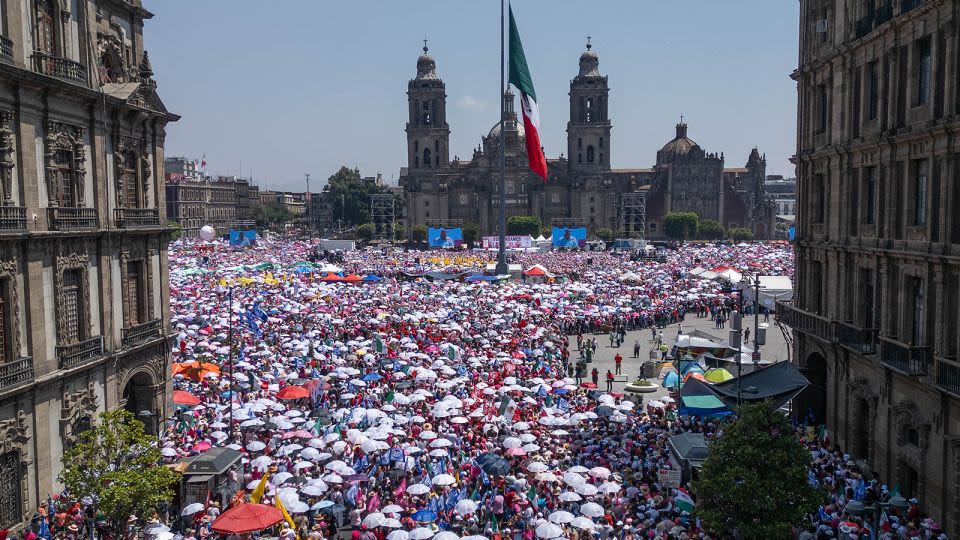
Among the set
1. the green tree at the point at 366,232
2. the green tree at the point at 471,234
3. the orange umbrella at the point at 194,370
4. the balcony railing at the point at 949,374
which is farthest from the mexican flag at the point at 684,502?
the green tree at the point at 366,232

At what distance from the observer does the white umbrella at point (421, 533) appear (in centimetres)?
1480

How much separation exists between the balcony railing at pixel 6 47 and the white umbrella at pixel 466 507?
1197 centimetres

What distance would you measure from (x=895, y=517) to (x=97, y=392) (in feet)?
56.6

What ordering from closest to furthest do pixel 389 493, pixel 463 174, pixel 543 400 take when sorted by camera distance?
pixel 389 493 → pixel 543 400 → pixel 463 174

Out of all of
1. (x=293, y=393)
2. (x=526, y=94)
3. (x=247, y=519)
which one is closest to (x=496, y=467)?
(x=247, y=519)

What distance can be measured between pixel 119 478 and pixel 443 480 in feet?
20.9

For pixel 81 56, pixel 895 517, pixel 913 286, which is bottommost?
pixel 895 517

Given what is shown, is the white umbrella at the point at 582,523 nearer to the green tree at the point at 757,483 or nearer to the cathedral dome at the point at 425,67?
the green tree at the point at 757,483

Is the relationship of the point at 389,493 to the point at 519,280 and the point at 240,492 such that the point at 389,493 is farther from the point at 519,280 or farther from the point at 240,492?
the point at 519,280

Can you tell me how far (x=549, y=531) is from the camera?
15031 mm

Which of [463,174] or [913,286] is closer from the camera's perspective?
[913,286]

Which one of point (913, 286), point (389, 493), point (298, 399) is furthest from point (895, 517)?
point (298, 399)

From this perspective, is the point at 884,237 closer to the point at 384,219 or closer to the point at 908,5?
the point at 908,5

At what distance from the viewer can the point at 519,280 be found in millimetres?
60781
